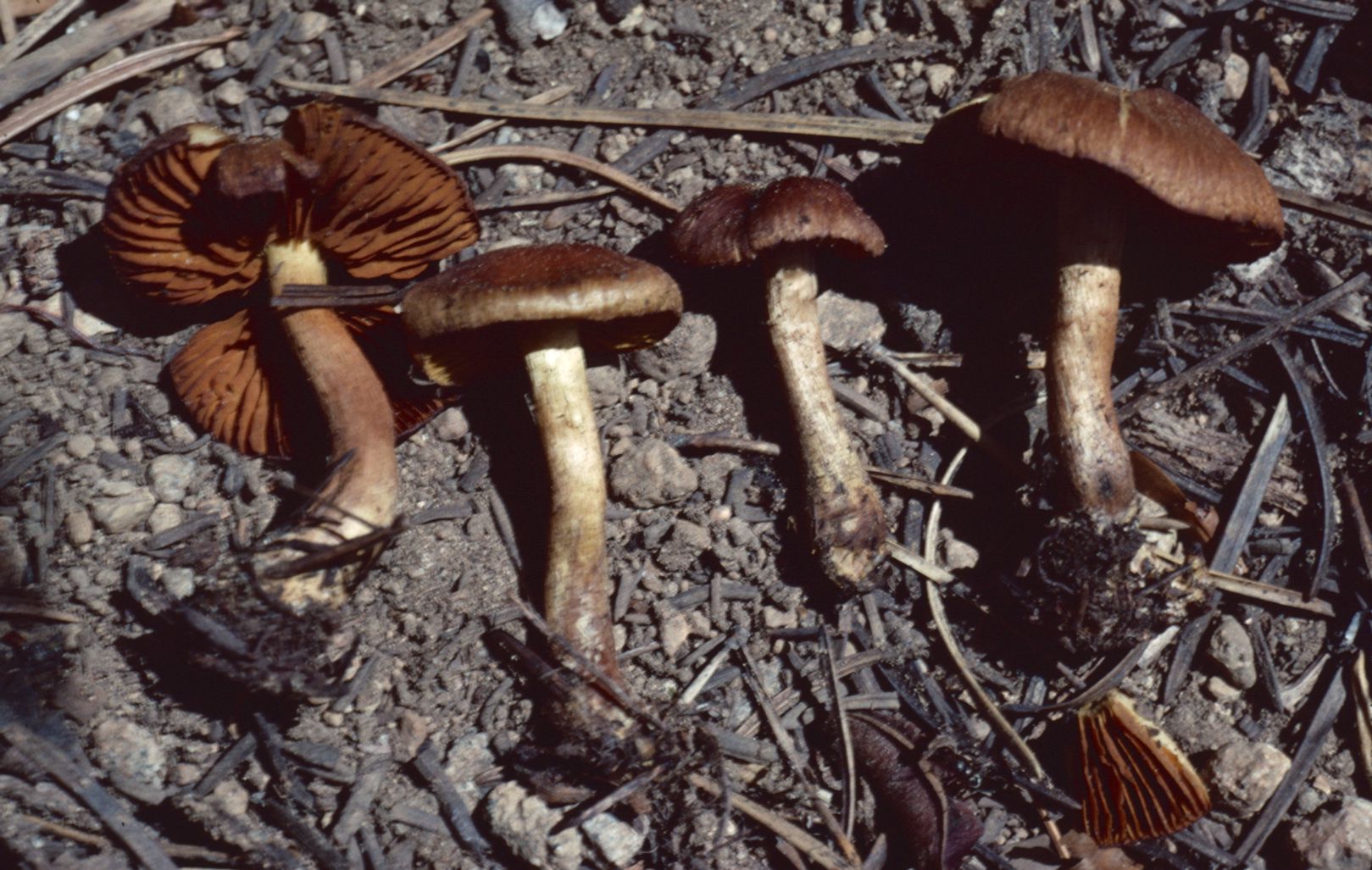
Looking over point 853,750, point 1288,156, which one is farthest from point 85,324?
point 1288,156

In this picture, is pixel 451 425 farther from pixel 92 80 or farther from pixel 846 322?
pixel 92 80

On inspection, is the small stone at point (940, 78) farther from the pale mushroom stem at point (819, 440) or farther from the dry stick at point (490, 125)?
the dry stick at point (490, 125)

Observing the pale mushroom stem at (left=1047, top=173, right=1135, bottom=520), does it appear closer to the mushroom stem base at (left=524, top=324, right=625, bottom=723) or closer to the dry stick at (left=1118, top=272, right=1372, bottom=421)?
the dry stick at (left=1118, top=272, right=1372, bottom=421)

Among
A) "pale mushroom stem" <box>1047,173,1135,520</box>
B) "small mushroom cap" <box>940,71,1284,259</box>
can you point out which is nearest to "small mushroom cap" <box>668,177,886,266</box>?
"small mushroom cap" <box>940,71,1284,259</box>

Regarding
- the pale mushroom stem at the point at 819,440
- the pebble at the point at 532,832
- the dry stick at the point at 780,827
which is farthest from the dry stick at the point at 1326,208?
the pebble at the point at 532,832

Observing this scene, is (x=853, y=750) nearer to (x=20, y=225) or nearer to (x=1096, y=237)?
(x=1096, y=237)
